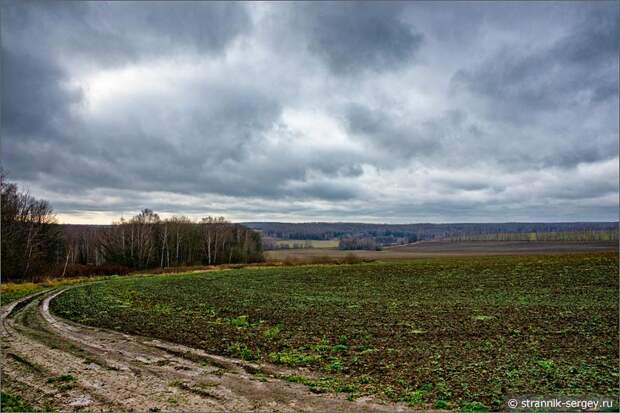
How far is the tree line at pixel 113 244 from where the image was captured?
5528 centimetres

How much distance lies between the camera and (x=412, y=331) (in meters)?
16.8

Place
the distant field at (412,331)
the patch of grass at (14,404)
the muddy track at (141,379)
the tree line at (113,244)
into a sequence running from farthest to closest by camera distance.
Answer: the tree line at (113,244)
the distant field at (412,331)
the muddy track at (141,379)
the patch of grass at (14,404)

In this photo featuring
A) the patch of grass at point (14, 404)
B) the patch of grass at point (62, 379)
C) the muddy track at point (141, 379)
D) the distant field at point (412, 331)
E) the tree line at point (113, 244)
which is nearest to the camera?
the patch of grass at point (14, 404)

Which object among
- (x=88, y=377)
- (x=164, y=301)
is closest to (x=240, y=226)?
(x=164, y=301)

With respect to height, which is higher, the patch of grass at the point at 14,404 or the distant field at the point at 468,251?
the patch of grass at the point at 14,404

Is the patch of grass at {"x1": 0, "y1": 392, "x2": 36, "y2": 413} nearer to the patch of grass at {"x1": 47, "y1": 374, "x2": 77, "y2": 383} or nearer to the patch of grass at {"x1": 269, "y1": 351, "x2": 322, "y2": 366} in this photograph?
the patch of grass at {"x1": 47, "y1": 374, "x2": 77, "y2": 383}

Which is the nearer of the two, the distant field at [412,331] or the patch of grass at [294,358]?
the distant field at [412,331]

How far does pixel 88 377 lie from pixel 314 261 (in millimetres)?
63881

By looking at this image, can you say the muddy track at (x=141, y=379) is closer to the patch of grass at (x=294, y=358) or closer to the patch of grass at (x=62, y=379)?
the patch of grass at (x=62, y=379)

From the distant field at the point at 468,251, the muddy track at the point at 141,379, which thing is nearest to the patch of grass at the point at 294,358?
the muddy track at the point at 141,379

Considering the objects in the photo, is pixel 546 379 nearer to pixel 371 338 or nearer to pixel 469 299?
pixel 371 338

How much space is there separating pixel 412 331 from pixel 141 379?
10993mm

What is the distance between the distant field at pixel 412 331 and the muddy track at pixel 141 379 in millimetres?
904

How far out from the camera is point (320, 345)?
14578 mm
